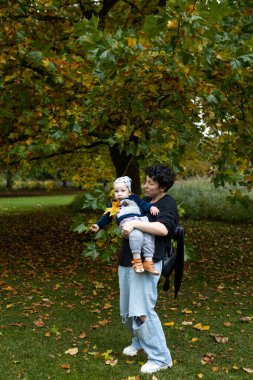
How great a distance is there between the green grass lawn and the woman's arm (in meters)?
1.28

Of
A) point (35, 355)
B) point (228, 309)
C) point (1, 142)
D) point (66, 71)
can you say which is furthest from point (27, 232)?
point (35, 355)

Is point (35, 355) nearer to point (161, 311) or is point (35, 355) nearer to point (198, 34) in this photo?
point (161, 311)

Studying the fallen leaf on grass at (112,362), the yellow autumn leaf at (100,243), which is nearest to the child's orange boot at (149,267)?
the fallen leaf on grass at (112,362)

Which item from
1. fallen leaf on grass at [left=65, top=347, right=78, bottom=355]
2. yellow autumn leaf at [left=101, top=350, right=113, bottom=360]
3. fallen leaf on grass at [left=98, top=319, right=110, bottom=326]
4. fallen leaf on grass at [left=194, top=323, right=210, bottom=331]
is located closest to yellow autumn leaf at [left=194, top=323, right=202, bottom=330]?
fallen leaf on grass at [left=194, top=323, right=210, bottom=331]

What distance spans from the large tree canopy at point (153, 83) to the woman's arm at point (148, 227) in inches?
68.7

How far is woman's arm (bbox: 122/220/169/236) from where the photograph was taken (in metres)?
4.03

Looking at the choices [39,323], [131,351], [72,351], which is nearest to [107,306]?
[39,323]

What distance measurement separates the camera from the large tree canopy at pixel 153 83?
4.92m

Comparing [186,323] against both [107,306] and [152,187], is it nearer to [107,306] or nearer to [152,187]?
[107,306]

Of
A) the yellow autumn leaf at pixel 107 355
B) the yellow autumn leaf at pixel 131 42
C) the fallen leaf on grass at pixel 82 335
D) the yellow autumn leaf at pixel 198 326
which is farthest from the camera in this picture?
the yellow autumn leaf at pixel 198 326

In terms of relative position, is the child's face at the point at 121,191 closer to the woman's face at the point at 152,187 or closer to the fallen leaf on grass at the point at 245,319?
the woman's face at the point at 152,187

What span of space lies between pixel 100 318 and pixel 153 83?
119 inches

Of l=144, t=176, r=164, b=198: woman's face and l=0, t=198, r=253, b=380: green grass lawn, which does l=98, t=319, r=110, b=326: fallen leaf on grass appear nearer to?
l=0, t=198, r=253, b=380: green grass lawn

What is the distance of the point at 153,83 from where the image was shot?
19.6 feet
